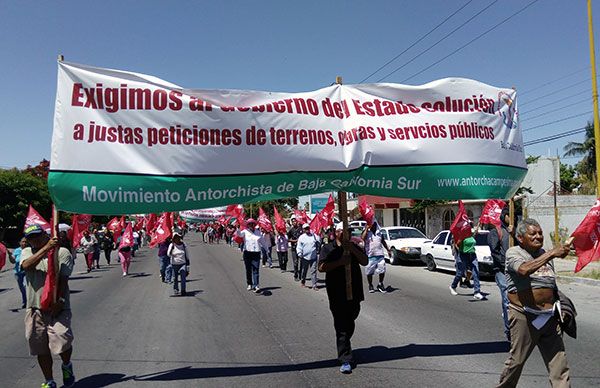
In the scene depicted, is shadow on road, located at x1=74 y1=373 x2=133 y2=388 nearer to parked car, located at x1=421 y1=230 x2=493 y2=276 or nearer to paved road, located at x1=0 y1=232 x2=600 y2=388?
paved road, located at x1=0 y1=232 x2=600 y2=388

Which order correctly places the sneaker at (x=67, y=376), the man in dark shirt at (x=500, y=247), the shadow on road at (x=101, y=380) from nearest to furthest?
the sneaker at (x=67, y=376), the shadow on road at (x=101, y=380), the man in dark shirt at (x=500, y=247)

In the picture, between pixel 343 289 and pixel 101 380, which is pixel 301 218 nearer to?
pixel 343 289

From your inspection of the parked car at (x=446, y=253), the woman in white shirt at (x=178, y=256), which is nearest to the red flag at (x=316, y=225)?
the parked car at (x=446, y=253)

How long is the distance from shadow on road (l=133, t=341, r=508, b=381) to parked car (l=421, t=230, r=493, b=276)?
7.73 metres

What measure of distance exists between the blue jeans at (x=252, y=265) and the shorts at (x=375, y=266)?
9.10 ft

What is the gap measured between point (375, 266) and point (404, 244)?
7.71 meters

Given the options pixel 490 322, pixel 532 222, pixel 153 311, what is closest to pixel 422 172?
pixel 532 222

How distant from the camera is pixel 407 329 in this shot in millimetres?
7906

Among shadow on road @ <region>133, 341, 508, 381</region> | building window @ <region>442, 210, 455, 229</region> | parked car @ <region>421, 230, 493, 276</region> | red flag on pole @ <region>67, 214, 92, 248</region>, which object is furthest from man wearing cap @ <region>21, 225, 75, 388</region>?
building window @ <region>442, 210, 455, 229</region>

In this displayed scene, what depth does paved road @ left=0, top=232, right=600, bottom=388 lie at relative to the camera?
556 cm

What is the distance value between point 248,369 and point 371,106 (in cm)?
347

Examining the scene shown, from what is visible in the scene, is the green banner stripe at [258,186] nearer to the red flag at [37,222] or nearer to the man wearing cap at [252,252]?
the red flag at [37,222]

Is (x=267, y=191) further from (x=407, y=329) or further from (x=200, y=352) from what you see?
(x=407, y=329)

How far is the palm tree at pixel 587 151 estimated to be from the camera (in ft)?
130
